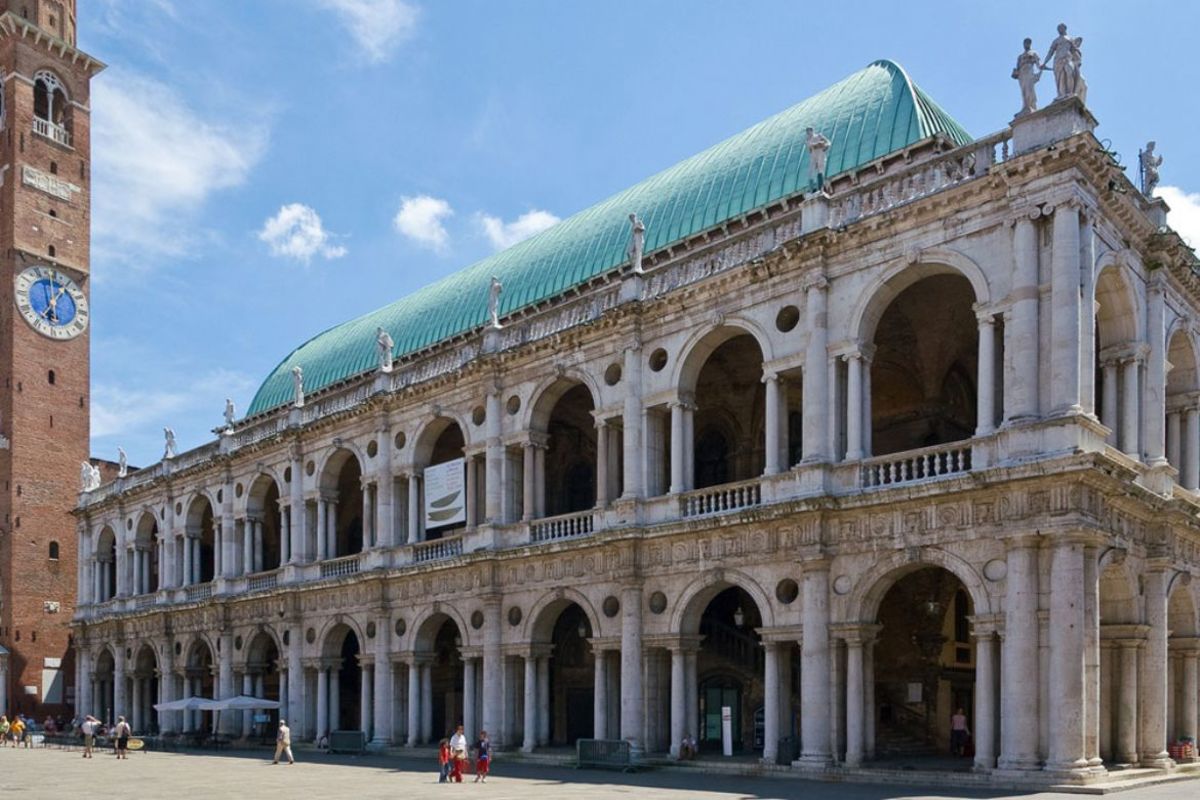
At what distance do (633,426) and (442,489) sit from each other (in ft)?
29.3

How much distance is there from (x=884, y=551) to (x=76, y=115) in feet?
186

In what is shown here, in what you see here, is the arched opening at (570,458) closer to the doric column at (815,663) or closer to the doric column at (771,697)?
the doric column at (771,697)

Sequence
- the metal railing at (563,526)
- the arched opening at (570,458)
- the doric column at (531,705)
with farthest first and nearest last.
Answer: the arched opening at (570,458)
the doric column at (531,705)
the metal railing at (563,526)

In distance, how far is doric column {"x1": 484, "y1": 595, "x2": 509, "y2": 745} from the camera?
3472 centimetres

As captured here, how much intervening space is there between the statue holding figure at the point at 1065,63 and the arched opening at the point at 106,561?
51.3 metres

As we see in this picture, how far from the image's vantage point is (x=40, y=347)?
6278cm

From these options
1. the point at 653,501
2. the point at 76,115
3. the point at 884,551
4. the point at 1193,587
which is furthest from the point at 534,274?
the point at 76,115

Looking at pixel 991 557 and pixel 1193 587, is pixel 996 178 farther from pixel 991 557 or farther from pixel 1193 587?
pixel 1193 587

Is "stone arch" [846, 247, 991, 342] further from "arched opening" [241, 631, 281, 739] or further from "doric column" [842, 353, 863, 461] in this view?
"arched opening" [241, 631, 281, 739]

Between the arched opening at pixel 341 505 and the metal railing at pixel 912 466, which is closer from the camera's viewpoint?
the metal railing at pixel 912 466

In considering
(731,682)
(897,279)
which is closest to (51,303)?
(731,682)

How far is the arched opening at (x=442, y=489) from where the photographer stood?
122 feet

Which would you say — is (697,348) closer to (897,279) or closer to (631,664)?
(897,279)

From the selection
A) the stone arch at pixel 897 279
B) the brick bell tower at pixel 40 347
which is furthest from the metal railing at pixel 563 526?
the brick bell tower at pixel 40 347
